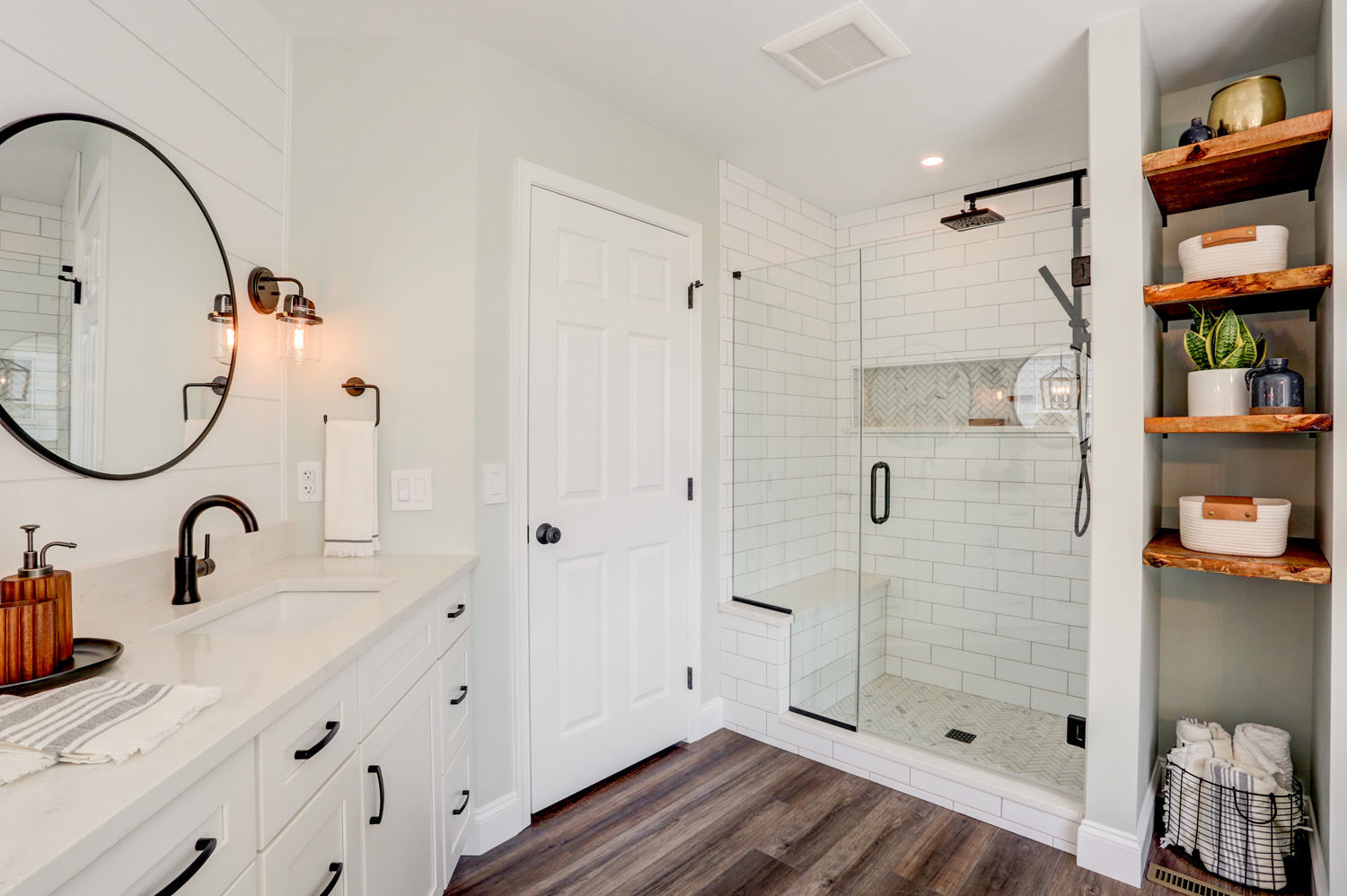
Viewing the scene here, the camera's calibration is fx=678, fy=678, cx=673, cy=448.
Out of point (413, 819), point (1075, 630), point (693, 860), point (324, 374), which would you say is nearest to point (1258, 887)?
point (1075, 630)

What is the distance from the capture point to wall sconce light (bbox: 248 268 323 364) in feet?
6.36

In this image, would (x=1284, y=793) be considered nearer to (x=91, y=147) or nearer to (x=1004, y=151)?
(x=1004, y=151)

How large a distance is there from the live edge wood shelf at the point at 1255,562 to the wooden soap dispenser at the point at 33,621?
2482 millimetres

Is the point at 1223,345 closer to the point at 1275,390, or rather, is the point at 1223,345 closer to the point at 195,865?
the point at 1275,390

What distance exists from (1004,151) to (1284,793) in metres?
2.52

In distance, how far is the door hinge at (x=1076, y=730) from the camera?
7.51 feet

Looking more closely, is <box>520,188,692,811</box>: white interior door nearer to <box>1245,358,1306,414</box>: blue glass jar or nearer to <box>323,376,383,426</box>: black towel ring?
<box>323,376,383,426</box>: black towel ring

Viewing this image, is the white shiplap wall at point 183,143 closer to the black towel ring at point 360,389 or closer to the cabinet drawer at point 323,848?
the black towel ring at point 360,389

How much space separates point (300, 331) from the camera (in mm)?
1973

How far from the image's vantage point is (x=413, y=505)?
6.93 ft

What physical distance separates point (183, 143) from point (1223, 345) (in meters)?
2.85

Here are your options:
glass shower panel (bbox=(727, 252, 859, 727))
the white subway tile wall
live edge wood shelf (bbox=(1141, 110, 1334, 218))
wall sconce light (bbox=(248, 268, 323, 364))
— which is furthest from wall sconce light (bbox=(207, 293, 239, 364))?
live edge wood shelf (bbox=(1141, 110, 1334, 218))

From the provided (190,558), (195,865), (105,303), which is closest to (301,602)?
(190,558)

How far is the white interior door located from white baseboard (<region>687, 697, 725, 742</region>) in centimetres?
7
